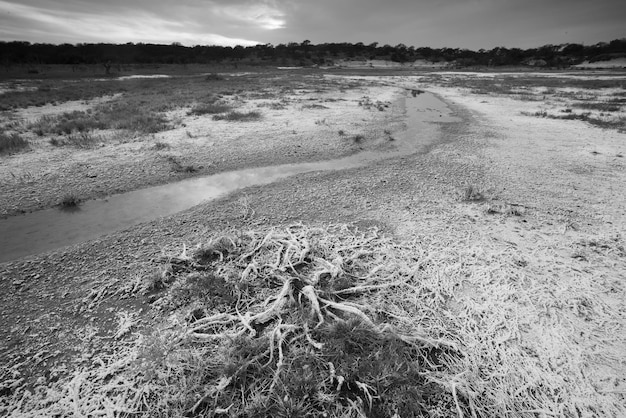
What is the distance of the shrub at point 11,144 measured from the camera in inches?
496

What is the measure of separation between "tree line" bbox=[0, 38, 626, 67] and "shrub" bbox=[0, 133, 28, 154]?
83.7m

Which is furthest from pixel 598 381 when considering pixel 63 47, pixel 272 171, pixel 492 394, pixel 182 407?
pixel 63 47

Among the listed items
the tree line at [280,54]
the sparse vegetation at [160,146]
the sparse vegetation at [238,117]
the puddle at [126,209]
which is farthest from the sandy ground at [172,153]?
the tree line at [280,54]

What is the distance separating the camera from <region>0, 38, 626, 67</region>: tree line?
8925cm

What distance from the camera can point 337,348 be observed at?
395 centimetres

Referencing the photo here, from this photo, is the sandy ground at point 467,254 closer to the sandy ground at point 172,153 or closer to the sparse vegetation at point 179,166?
the sandy ground at point 172,153

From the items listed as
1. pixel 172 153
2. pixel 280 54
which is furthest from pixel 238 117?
pixel 280 54

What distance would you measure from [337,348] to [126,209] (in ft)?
24.9

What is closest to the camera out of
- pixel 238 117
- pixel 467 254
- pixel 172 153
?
pixel 467 254

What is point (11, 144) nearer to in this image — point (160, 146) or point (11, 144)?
point (11, 144)

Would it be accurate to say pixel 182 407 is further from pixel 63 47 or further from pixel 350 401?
pixel 63 47

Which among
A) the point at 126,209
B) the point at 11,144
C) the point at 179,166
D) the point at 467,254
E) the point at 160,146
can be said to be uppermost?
the point at 11,144

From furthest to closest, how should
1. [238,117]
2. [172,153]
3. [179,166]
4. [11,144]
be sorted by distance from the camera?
[238,117] < [11,144] < [172,153] < [179,166]

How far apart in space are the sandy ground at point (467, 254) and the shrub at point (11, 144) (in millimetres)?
1209
